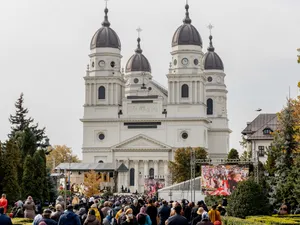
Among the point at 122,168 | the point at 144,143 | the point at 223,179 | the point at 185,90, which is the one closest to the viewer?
the point at 223,179

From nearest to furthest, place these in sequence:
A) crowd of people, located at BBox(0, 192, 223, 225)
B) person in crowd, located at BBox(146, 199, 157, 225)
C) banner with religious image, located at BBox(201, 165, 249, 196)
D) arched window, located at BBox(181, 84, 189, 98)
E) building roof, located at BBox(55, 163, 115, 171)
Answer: crowd of people, located at BBox(0, 192, 223, 225), person in crowd, located at BBox(146, 199, 157, 225), banner with religious image, located at BBox(201, 165, 249, 196), building roof, located at BBox(55, 163, 115, 171), arched window, located at BBox(181, 84, 189, 98)

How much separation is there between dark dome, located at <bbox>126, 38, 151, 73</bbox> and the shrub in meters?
106

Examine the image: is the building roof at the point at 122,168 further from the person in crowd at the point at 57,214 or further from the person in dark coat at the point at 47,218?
the person in dark coat at the point at 47,218

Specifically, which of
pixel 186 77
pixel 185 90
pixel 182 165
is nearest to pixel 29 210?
pixel 182 165

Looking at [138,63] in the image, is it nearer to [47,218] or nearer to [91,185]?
[91,185]

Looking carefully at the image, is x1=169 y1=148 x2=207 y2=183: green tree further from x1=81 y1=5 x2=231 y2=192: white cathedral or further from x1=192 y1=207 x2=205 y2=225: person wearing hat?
x1=192 y1=207 x2=205 y2=225: person wearing hat

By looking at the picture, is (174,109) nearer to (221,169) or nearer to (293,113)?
(221,169)

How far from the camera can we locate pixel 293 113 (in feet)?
141

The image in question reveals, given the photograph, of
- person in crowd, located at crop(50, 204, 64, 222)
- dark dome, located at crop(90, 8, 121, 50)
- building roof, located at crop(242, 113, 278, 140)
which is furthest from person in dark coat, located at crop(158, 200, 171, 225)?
dark dome, located at crop(90, 8, 121, 50)

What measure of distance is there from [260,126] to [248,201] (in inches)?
2230

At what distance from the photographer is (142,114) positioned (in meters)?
124

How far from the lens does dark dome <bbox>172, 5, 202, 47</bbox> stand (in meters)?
122

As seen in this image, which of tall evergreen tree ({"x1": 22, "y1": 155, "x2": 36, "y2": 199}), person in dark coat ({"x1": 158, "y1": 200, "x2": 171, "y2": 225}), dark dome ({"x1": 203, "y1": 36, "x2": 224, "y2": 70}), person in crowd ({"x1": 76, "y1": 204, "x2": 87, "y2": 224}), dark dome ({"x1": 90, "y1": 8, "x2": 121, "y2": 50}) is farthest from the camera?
dark dome ({"x1": 203, "y1": 36, "x2": 224, "y2": 70})

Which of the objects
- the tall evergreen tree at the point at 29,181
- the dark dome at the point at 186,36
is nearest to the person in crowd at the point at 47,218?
the tall evergreen tree at the point at 29,181
